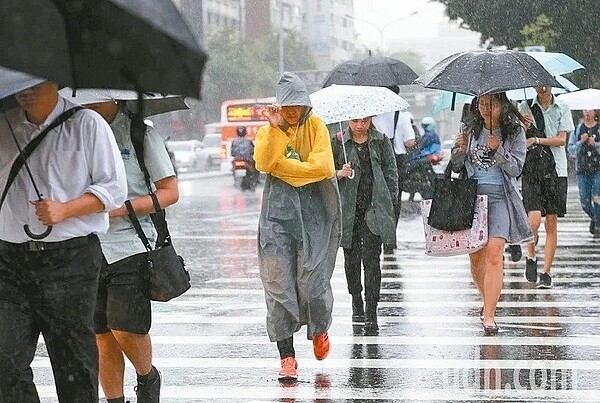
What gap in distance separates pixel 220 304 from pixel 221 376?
10.6ft

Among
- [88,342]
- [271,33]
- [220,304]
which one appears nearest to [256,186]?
[220,304]

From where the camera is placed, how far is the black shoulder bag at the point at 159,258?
5984 mm

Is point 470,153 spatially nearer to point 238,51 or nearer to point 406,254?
point 406,254

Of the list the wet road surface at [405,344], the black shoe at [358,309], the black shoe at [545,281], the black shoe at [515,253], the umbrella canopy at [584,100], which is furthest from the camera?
the umbrella canopy at [584,100]

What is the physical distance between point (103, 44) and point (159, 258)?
7.20ft

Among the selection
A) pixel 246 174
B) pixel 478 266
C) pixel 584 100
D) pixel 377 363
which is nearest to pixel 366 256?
pixel 478 266

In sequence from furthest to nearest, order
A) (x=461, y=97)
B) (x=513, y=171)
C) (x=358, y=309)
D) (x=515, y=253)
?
(x=515, y=253), (x=461, y=97), (x=358, y=309), (x=513, y=171)

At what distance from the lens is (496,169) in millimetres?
9164

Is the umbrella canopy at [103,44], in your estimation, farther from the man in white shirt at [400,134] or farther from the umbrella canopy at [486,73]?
the man in white shirt at [400,134]

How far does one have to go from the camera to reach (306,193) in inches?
306

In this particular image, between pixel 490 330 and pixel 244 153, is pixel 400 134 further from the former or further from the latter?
pixel 244 153

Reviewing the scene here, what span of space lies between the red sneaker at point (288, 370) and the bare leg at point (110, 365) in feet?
5.09

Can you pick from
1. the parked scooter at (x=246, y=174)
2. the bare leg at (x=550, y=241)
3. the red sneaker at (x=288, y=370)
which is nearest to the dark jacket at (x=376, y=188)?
the red sneaker at (x=288, y=370)

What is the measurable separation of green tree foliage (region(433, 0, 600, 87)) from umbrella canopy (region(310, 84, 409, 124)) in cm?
2050
